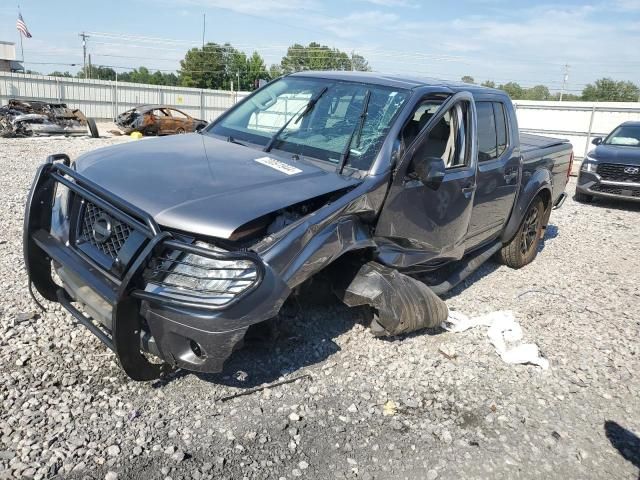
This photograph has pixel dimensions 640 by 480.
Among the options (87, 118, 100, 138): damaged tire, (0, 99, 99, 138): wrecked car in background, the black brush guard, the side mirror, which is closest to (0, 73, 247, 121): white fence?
(0, 99, 99, 138): wrecked car in background

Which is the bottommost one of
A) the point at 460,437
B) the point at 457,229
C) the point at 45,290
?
the point at 460,437

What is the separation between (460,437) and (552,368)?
4.26ft

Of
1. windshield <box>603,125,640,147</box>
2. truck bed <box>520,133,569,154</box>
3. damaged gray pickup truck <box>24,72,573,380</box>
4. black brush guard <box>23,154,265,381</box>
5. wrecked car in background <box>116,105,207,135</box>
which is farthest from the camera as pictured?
wrecked car in background <box>116,105,207,135</box>

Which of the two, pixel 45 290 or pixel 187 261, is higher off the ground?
pixel 187 261

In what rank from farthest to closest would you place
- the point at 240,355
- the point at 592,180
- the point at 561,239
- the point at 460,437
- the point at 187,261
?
the point at 592,180, the point at 561,239, the point at 240,355, the point at 460,437, the point at 187,261

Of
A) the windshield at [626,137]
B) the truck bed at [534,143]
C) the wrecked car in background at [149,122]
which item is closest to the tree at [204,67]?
the wrecked car in background at [149,122]

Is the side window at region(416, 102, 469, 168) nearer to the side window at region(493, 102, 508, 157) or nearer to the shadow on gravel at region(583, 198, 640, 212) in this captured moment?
the side window at region(493, 102, 508, 157)

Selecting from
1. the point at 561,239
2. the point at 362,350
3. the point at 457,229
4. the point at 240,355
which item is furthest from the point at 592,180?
the point at 240,355

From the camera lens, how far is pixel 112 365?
3361 mm

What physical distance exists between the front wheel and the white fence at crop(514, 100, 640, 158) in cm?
1458

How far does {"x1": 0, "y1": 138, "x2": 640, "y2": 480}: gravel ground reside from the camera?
8.86 feet

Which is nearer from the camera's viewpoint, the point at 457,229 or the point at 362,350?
the point at 362,350

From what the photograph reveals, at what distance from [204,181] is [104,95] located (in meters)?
29.3

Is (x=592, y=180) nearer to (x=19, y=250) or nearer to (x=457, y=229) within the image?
(x=457, y=229)
